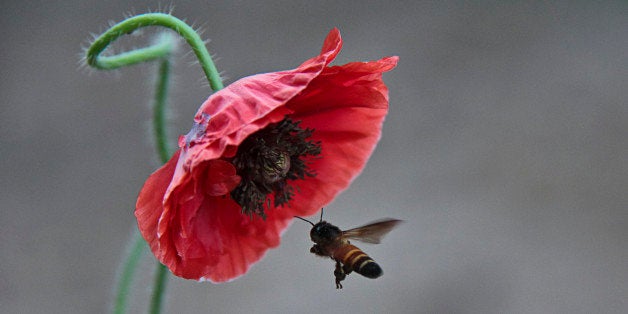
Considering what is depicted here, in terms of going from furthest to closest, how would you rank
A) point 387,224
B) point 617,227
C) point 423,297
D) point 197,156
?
point 617,227
point 423,297
point 387,224
point 197,156

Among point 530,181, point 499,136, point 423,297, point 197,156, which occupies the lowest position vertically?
point 197,156

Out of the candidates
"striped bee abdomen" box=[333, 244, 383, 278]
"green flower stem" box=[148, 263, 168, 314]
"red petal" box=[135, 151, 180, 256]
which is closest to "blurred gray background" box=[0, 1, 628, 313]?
"green flower stem" box=[148, 263, 168, 314]

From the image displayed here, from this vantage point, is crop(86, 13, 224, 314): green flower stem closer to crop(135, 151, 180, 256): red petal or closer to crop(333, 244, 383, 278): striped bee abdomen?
crop(135, 151, 180, 256): red petal

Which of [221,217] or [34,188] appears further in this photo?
[34,188]

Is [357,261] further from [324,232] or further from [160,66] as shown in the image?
[160,66]

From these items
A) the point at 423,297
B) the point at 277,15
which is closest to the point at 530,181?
the point at 423,297

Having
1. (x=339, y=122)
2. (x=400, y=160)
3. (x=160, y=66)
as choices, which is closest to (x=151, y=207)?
(x=160, y=66)

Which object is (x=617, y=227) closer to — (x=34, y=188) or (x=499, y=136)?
(x=499, y=136)
